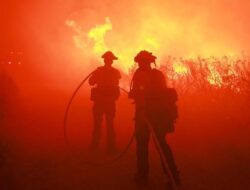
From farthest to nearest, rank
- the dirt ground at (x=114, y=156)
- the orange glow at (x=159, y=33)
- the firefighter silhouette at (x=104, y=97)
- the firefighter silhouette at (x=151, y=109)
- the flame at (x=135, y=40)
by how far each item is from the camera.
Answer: the orange glow at (x=159, y=33) → the flame at (x=135, y=40) → the firefighter silhouette at (x=104, y=97) → the dirt ground at (x=114, y=156) → the firefighter silhouette at (x=151, y=109)

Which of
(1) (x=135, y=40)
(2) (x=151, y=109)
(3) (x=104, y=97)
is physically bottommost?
(2) (x=151, y=109)

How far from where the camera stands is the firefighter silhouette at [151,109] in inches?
250

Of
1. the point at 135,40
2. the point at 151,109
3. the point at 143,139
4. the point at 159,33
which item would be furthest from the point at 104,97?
the point at 135,40

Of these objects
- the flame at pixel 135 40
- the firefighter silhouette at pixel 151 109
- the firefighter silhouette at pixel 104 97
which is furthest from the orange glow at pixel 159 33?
the firefighter silhouette at pixel 151 109

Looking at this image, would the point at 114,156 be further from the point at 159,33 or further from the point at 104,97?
the point at 159,33

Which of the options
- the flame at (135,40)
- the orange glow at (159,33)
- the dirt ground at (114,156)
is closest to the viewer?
the dirt ground at (114,156)

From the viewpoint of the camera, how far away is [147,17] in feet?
88.4

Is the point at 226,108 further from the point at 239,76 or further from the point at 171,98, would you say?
the point at 171,98

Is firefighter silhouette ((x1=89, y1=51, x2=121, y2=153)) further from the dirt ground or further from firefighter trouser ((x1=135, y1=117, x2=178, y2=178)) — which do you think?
firefighter trouser ((x1=135, y1=117, x2=178, y2=178))

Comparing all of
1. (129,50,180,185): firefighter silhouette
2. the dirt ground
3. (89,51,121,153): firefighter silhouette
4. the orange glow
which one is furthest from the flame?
(129,50,180,185): firefighter silhouette

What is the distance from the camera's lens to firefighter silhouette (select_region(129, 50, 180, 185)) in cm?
636

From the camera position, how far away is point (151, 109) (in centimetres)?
641

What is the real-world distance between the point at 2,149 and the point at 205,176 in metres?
4.15

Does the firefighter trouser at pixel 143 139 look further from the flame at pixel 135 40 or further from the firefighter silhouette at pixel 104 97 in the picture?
the flame at pixel 135 40
